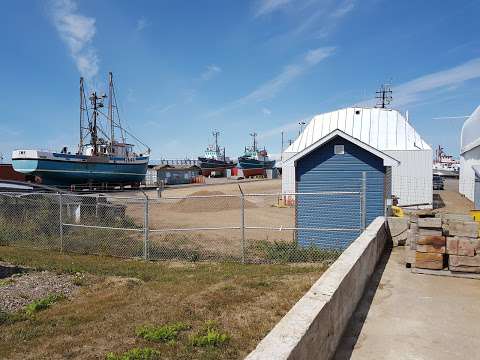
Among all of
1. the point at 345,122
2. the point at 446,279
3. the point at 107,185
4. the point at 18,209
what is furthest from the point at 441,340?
the point at 107,185

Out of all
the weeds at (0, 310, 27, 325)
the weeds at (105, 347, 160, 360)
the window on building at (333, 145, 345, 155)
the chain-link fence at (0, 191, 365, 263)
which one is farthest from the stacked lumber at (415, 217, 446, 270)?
the weeds at (0, 310, 27, 325)

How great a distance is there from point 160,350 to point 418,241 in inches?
213

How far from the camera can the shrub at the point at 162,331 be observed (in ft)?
17.0

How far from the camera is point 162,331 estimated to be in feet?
17.4

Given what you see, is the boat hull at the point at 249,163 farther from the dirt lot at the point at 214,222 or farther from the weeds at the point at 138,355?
the weeds at the point at 138,355

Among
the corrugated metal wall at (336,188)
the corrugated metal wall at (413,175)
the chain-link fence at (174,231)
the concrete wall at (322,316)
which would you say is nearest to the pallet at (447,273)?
the concrete wall at (322,316)

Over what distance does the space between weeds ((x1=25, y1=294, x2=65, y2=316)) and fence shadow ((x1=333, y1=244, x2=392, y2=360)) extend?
204 inches

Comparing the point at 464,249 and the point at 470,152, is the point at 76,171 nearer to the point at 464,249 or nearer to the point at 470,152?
the point at 470,152

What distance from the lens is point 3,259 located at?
36.8 ft

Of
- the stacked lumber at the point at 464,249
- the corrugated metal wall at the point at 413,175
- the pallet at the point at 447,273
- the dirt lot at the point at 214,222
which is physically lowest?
the dirt lot at the point at 214,222

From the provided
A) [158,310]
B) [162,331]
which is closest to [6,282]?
[158,310]

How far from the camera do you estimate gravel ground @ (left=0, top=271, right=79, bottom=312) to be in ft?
24.6

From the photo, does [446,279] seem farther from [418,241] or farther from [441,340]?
[441,340]

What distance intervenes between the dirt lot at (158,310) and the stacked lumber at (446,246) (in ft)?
7.17
